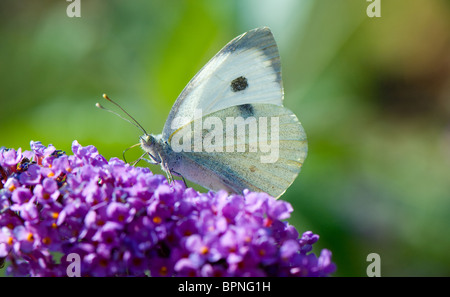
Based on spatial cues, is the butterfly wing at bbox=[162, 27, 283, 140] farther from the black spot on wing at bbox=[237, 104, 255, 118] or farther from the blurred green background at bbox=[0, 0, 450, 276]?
the blurred green background at bbox=[0, 0, 450, 276]

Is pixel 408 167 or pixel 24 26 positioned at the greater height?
pixel 24 26

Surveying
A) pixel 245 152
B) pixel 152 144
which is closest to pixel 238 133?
pixel 245 152

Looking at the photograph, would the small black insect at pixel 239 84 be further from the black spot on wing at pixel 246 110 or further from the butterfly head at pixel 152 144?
the butterfly head at pixel 152 144

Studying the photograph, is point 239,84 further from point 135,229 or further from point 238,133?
point 135,229

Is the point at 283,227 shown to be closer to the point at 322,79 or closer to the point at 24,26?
the point at 322,79

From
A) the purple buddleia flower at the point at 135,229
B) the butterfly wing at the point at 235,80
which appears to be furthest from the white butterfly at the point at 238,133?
the purple buddleia flower at the point at 135,229

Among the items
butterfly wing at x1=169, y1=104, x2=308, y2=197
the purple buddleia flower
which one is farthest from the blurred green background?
the purple buddleia flower
